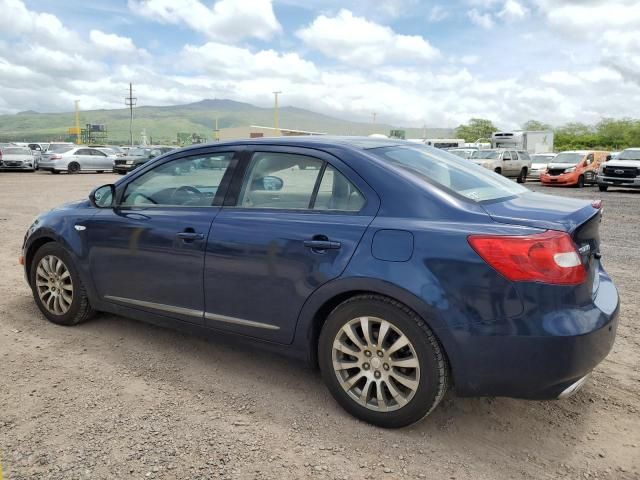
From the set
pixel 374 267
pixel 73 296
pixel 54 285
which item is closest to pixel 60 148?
pixel 54 285

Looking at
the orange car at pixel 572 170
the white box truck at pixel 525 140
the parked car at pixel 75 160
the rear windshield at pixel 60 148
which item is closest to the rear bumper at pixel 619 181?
the orange car at pixel 572 170

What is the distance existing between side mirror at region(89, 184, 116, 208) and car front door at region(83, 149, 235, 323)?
0.22ft

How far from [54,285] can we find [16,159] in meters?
28.1

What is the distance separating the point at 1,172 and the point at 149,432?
3017 cm

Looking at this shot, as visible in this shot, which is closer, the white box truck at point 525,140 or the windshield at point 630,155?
the windshield at point 630,155

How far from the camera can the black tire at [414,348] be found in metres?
2.71

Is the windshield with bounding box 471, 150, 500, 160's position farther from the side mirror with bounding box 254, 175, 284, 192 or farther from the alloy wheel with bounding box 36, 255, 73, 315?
the side mirror with bounding box 254, 175, 284, 192

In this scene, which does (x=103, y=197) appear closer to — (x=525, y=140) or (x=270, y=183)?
(x=270, y=183)

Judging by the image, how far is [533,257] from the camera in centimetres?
254

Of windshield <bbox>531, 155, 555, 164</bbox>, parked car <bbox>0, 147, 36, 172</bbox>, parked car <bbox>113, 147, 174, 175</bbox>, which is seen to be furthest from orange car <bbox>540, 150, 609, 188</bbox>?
parked car <bbox>0, 147, 36, 172</bbox>

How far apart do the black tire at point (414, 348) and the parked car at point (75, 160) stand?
29.4 metres

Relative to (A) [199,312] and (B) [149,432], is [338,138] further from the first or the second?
(B) [149,432]

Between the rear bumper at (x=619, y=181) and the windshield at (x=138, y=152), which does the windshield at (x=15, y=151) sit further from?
the rear bumper at (x=619, y=181)

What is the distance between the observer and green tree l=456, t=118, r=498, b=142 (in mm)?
113256
